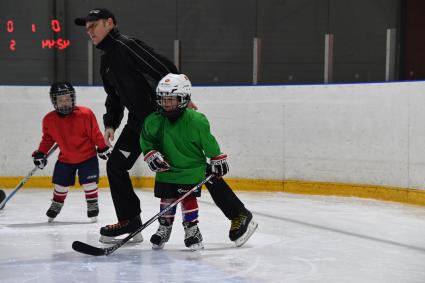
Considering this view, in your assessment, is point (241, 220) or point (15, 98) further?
point (15, 98)

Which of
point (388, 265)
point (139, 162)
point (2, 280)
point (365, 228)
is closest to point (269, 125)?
point (139, 162)

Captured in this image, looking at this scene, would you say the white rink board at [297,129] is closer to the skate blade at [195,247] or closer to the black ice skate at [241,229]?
the black ice skate at [241,229]

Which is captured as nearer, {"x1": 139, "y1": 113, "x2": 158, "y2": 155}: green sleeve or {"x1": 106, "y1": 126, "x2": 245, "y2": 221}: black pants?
{"x1": 139, "y1": 113, "x2": 158, "y2": 155}: green sleeve

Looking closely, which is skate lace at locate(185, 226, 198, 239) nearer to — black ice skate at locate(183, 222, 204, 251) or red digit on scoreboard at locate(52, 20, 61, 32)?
black ice skate at locate(183, 222, 204, 251)

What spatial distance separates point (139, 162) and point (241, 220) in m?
2.88

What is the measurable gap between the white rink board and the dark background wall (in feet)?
9.22

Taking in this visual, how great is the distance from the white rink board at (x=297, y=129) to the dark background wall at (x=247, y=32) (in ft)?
9.22

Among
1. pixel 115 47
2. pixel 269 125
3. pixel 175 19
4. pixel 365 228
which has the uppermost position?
pixel 175 19

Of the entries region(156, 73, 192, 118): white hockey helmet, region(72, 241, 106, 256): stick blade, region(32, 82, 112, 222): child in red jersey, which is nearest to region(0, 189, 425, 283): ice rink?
region(72, 241, 106, 256): stick blade

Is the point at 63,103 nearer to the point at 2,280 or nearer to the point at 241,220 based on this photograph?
the point at 241,220

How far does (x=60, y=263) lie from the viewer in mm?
3158

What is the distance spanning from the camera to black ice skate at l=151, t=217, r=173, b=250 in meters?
3.47

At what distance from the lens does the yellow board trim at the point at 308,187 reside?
5.32 meters

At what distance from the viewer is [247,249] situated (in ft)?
11.5
